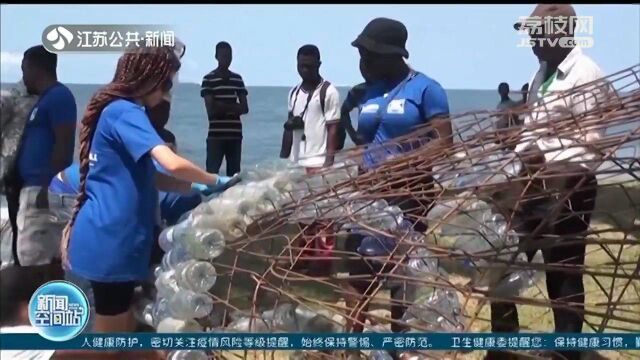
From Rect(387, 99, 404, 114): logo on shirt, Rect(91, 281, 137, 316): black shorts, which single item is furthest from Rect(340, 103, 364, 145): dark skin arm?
Rect(91, 281, 137, 316): black shorts

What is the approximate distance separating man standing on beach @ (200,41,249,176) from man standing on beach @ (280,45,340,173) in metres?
0.18

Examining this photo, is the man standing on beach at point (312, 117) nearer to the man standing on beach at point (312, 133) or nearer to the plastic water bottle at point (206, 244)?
the man standing on beach at point (312, 133)

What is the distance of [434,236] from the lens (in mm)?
2893

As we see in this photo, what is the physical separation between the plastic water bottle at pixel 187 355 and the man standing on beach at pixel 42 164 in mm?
565

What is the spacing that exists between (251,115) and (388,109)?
1.63ft

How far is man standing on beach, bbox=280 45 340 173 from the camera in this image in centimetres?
294

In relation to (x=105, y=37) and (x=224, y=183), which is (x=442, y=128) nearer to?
(x=224, y=183)

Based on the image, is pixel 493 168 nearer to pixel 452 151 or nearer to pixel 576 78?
pixel 452 151

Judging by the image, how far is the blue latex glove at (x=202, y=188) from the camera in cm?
297

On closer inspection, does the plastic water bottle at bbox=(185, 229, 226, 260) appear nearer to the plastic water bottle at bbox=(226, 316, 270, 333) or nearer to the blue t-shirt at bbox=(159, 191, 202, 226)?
the blue t-shirt at bbox=(159, 191, 202, 226)

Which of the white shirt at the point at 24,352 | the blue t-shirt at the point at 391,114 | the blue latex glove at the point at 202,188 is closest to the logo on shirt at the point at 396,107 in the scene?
the blue t-shirt at the point at 391,114

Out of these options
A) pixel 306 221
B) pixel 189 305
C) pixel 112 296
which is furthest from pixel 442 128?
pixel 112 296

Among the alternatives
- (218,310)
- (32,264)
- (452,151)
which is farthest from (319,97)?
(32,264)

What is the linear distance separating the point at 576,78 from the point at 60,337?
209 centimetres
